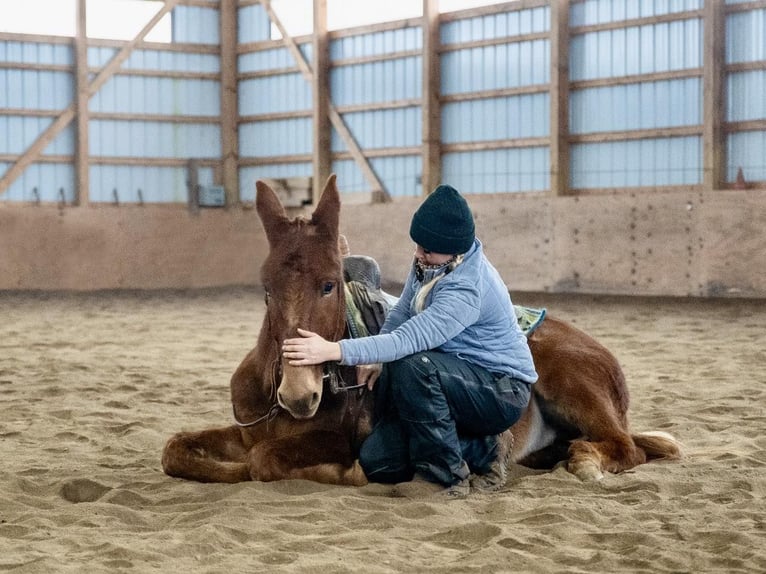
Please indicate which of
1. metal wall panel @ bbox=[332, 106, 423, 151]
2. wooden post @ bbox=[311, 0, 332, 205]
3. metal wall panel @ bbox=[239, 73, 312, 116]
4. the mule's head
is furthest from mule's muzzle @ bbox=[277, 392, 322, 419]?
metal wall panel @ bbox=[239, 73, 312, 116]

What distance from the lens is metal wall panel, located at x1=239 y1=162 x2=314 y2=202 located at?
1658 cm

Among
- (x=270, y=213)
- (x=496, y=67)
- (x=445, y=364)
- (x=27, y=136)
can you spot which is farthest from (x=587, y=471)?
(x=27, y=136)

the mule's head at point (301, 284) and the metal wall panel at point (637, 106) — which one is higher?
the metal wall panel at point (637, 106)

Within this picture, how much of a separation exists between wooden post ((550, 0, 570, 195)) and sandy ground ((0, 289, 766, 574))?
666 cm

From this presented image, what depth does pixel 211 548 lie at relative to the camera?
123 inches

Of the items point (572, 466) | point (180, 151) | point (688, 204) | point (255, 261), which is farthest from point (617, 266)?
point (572, 466)

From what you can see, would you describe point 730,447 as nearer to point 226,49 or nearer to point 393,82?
point 393,82

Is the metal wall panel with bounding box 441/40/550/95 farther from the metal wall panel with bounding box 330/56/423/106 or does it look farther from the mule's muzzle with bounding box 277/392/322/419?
the mule's muzzle with bounding box 277/392/322/419

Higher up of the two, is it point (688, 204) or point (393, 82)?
point (393, 82)

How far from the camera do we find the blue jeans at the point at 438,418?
12.3 ft

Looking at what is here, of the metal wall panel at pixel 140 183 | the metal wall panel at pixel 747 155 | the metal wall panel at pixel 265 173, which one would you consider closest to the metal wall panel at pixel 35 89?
the metal wall panel at pixel 140 183

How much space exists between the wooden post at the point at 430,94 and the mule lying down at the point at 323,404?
1011 centimetres

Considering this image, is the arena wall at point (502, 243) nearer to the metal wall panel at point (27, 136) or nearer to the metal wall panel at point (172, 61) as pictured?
the metal wall panel at point (27, 136)

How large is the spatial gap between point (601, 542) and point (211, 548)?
46.0 inches
